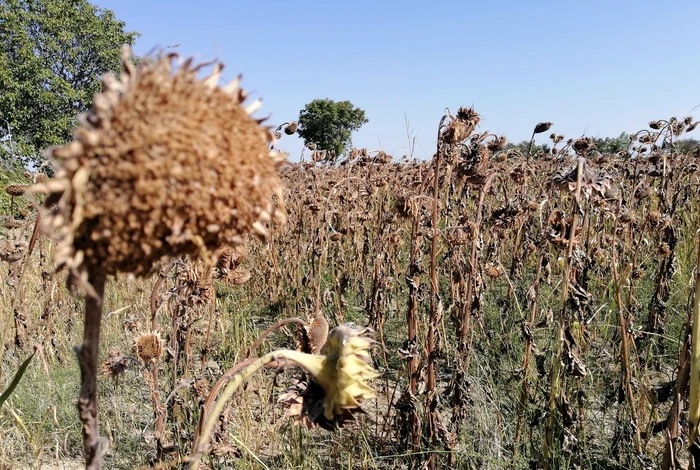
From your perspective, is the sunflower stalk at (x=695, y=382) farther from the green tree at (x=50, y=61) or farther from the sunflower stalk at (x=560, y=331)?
the green tree at (x=50, y=61)

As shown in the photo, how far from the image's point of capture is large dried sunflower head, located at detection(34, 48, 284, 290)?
753 mm

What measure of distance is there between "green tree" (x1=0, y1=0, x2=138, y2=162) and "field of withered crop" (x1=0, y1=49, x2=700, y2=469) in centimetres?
2323

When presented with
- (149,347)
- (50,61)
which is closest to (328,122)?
(50,61)

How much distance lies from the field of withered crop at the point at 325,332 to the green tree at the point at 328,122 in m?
40.0

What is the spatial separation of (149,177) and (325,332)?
1240mm

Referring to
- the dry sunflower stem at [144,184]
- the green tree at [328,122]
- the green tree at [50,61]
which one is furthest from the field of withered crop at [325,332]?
the green tree at [328,122]

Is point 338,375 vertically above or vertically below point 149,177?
below

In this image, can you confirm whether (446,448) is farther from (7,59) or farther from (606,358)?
(7,59)

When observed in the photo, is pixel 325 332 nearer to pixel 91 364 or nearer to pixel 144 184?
pixel 91 364

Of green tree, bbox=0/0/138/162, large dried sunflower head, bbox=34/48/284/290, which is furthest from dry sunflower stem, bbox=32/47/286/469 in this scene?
green tree, bbox=0/0/138/162

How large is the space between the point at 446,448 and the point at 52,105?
2876 cm

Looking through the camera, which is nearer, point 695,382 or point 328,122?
point 695,382

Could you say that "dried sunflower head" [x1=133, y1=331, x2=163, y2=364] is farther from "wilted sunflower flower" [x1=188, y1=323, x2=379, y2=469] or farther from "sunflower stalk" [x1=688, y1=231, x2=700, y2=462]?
"sunflower stalk" [x1=688, y1=231, x2=700, y2=462]

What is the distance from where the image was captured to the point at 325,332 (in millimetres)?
1916
